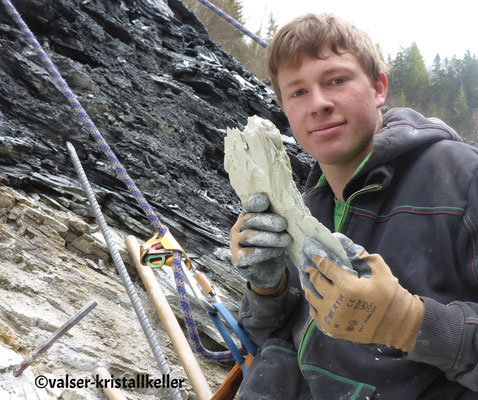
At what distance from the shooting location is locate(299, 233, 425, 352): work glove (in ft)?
4.00

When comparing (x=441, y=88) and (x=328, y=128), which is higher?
(x=441, y=88)

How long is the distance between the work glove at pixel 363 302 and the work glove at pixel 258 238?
0.83 feet

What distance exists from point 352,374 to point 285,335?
474mm

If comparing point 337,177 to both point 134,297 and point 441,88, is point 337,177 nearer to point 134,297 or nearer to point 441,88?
point 134,297

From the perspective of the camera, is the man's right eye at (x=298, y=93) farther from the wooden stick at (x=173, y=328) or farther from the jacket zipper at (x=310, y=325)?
the wooden stick at (x=173, y=328)

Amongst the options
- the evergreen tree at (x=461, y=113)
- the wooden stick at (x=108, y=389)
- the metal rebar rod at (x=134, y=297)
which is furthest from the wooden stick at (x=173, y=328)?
the evergreen tree at (x=461, y=113)

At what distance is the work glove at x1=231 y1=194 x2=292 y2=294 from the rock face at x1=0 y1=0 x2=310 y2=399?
136 centimetres

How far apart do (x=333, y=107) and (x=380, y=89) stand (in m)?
0.37

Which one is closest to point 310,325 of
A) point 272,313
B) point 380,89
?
point 272,313

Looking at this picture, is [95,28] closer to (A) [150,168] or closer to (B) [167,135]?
(B) [167,135]

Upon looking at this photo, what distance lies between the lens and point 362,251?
1.30m

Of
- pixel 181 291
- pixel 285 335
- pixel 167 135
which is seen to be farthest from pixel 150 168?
pixel 285 335

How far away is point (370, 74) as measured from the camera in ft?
5.79

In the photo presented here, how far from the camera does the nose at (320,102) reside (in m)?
1.62
